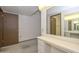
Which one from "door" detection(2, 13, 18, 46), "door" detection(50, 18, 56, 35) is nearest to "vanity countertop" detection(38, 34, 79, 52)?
"door" detection(50, 18, 56, 35)

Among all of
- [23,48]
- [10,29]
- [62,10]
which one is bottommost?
[23,48]

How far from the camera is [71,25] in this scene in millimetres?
1056

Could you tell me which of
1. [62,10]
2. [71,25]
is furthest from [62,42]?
[62,10]

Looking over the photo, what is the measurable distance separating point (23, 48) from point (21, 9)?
0.43 metres

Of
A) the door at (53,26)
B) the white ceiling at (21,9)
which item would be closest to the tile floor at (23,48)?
the door at (53,26)

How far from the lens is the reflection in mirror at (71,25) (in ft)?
3.31

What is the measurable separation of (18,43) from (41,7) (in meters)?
0.47

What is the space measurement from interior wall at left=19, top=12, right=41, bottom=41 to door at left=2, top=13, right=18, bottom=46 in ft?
0.18

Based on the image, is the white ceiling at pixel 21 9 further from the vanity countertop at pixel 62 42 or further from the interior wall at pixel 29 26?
the vanity countertop at pixel 62 42

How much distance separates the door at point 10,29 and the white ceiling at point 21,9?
5 centimetres

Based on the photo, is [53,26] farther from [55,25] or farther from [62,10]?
[62,10]
